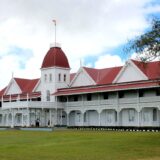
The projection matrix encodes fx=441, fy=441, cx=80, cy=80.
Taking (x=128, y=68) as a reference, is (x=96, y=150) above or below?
below

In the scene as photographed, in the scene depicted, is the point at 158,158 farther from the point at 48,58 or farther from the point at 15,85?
the point at 15,85

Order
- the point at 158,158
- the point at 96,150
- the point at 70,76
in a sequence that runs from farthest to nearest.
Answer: the point at 70,76 → the point at 96,150 → the point at 158,158

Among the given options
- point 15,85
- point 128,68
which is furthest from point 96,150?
point 15,85

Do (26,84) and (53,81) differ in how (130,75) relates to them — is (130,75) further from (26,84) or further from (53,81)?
(26,84)

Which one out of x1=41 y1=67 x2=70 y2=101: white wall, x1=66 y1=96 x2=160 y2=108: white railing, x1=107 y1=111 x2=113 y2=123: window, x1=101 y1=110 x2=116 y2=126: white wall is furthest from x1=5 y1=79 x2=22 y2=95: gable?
x1=107 y1=111 x2=113 y2=123: window

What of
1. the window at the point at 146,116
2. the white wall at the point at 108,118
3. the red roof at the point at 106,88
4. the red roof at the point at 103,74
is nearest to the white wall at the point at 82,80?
the red roof at the point at 103,74

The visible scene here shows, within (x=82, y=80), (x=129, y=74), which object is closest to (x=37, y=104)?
(x=82, y=80)

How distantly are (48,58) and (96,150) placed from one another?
2033 inches

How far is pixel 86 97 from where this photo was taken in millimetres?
70438

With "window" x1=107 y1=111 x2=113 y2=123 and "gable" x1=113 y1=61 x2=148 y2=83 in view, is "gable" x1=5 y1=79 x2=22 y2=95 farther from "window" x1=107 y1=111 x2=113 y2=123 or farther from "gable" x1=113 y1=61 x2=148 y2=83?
"gable" x1=113 y1=61 x2=148 y2=83

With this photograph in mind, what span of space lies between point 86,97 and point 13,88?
2252 centimetres

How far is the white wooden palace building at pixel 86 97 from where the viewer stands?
60.5 meters

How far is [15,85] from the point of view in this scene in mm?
87250

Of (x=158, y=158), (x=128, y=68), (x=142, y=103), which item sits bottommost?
(x=158, y=158)
